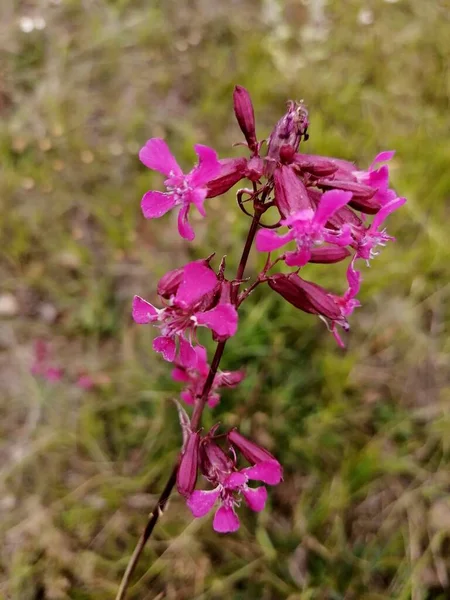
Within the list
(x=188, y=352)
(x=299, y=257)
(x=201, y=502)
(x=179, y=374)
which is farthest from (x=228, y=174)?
(x=201, y=502)

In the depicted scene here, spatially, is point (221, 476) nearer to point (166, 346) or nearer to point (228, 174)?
point (166, 346)

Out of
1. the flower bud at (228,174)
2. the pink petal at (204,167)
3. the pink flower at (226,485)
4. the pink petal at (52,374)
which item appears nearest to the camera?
the pink petal at (204,167)

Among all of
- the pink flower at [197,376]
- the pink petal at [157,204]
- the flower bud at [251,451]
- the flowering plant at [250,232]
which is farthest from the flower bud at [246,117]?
the flower bud at [251,451]

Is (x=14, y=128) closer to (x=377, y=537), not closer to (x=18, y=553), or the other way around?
(x=18, y=553)

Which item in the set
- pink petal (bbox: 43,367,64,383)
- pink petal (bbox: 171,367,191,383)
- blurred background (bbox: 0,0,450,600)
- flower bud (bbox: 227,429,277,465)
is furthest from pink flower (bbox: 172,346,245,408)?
pink petal (bbox: 43,367,64,383)

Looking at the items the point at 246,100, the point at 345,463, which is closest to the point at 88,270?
the point at 345,463

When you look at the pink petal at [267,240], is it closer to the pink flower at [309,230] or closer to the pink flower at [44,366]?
the pink flower at [309,230]

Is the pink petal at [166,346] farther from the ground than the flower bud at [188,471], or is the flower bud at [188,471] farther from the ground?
the pink petal at [166,346]

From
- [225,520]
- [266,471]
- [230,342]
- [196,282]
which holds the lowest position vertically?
[230,342]
